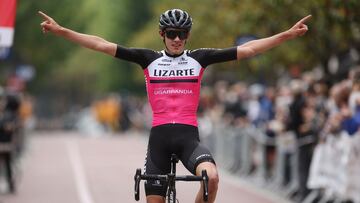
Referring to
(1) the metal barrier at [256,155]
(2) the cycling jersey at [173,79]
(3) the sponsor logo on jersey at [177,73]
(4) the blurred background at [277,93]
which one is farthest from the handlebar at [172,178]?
(1) the metal barrier at [256,155]

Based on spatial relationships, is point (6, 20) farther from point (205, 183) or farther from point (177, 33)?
point (205, 183)

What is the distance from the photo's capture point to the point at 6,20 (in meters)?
A: 15.5

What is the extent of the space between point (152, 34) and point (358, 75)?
4573cm

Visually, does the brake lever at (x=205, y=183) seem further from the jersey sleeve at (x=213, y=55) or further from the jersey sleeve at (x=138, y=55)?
the jersey sleeve at (x=138, y=55)

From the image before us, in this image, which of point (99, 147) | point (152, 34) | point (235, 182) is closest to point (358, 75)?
point (235, 182)

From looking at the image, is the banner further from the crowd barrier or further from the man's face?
the man's face

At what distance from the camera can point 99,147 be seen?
4453cm

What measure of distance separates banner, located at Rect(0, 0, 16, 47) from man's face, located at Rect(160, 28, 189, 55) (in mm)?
5359

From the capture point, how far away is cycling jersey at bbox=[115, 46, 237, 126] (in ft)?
34.0

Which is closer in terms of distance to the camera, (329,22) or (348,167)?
(348,167)

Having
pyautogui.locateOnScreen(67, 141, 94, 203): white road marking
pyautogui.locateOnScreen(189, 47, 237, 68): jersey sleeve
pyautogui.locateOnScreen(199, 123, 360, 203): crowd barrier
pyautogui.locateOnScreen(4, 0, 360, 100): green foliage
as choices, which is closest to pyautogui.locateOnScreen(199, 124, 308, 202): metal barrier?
pyautogui.locateOnScreen(199, 123, 360, 203): crowd barrier

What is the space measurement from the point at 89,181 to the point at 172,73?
→ 14951 mm

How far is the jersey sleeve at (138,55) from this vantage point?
→ 34.0ft

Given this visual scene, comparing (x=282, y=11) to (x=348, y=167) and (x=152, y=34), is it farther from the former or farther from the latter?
(x=152, y=34)
